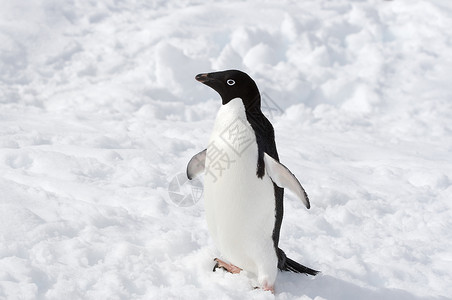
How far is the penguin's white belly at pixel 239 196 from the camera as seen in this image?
1921 mm

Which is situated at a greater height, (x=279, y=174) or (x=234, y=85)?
(x=234, y=85)

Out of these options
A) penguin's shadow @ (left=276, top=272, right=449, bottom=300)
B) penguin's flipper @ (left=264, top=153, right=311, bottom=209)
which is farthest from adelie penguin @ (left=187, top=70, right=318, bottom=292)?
penguin's shadow @ (left=276, top=272, right=449, bottom=300)

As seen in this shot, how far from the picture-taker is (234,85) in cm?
194

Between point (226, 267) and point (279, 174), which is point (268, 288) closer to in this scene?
point (226, 267)

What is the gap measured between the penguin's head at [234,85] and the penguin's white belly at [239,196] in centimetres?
4

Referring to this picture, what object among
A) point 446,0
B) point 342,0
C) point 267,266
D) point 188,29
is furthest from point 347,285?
point 446,0

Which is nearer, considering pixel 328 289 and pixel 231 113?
pixel 231 113

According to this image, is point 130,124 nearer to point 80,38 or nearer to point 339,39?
point 80,38

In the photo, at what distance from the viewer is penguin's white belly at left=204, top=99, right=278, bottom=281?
6.30ft

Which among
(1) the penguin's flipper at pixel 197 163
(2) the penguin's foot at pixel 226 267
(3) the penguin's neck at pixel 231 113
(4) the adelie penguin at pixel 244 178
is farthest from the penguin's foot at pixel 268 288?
(3) the penguin's neck at pixel 231 113

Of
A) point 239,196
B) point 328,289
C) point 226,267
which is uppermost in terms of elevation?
point 239,196

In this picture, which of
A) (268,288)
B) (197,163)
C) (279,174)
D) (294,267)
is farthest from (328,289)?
(197,163)

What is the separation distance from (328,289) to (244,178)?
629 mm

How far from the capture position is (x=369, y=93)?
5199 mm
